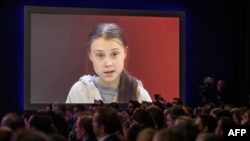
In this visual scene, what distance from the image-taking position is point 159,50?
13.0 meters

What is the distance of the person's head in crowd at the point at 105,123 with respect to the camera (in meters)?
4.20

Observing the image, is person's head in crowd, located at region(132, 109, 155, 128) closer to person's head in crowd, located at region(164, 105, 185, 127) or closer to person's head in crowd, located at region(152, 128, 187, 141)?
person's head in crowd, located at region(164, 105, 185, 127)

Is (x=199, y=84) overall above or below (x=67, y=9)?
below

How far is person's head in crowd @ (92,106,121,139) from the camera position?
420cm

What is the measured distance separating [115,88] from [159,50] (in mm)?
1478

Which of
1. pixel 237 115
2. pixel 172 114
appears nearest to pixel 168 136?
pixel 172 114

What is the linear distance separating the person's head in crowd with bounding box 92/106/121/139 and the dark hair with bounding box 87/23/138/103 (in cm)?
804

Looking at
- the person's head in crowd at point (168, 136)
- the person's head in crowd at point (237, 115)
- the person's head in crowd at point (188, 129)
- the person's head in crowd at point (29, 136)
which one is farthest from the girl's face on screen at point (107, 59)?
the person's head in crowd at point (29, 136)

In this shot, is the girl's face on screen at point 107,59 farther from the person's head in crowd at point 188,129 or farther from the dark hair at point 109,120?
the dark hair at point 109,120

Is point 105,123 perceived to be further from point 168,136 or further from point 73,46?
point 73,46
